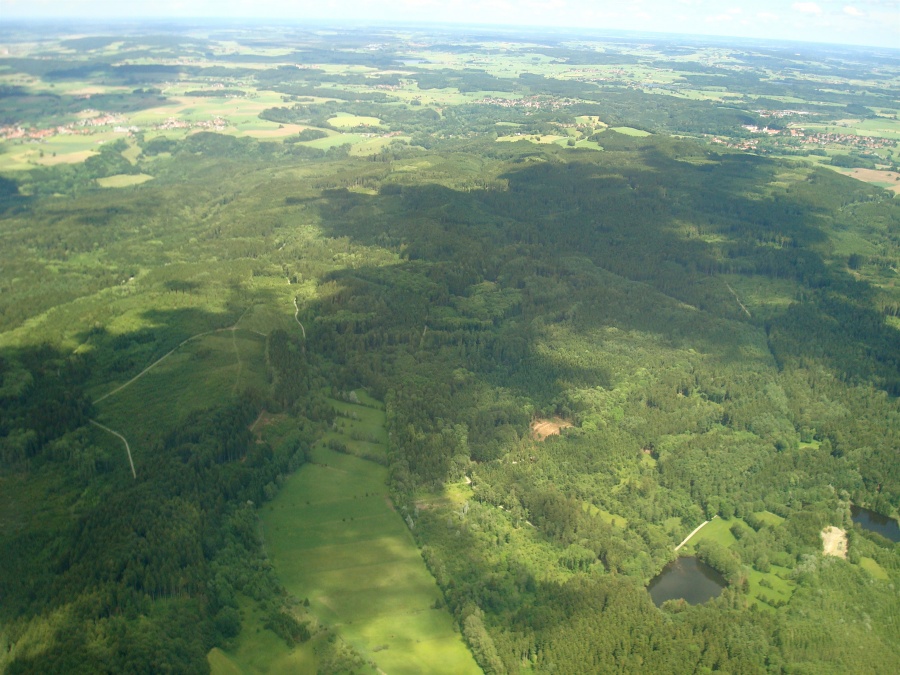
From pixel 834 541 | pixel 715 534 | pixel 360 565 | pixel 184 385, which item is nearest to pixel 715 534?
pixel 715 534

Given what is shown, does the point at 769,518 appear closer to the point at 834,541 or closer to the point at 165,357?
the point at 834,541

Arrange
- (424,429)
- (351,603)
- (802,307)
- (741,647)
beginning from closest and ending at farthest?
1. (741,647)
2. (351,603)
3. (424,429)
4. (802,307)

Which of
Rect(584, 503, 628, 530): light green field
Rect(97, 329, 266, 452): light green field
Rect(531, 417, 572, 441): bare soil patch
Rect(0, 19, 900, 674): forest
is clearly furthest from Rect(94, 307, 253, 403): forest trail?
Rect(584, 503, 628, 530): light green field

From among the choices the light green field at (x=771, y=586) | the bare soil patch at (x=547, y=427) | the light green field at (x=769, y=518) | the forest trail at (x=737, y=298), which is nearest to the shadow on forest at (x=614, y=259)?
the forest trail at (x=737, y=298)

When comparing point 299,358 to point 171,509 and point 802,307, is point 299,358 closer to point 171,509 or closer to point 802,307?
point 171,509

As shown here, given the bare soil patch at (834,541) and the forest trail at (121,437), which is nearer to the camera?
the bare soil patch at (834,541)

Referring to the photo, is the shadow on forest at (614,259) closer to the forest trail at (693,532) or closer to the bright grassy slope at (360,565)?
the forest trail at (693,532)

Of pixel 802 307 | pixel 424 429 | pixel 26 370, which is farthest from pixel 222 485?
pixel 802 307
